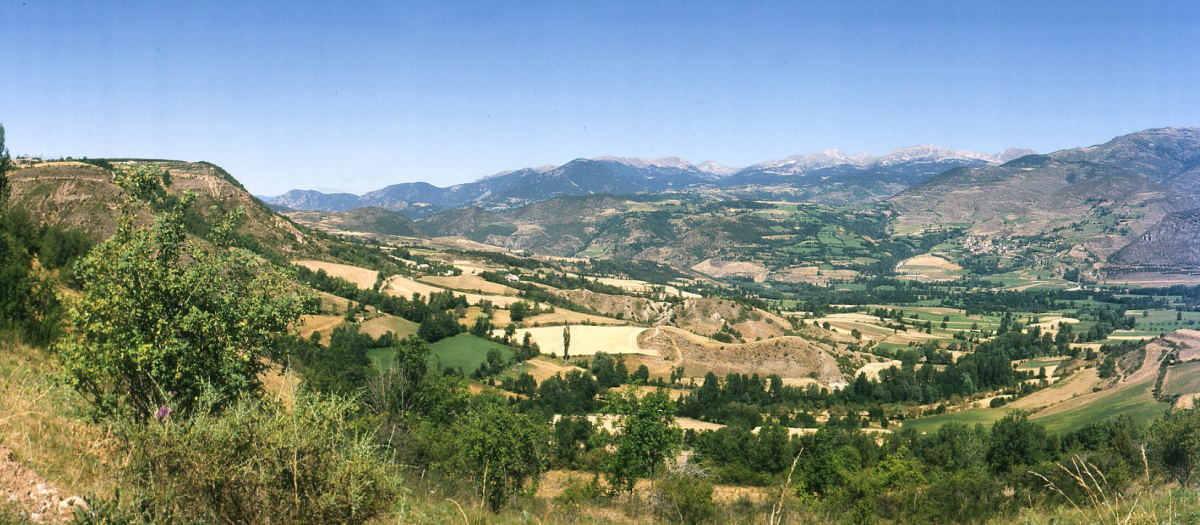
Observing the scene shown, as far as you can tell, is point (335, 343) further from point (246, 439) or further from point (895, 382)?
point (895, 382)

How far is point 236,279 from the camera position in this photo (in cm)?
1253

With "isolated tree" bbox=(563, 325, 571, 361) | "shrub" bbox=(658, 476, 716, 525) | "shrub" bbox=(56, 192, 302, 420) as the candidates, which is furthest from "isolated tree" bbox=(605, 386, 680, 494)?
"isolated tree" bbox=(563, 325, 571, 361)

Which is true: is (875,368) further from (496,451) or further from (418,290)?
(496,451)

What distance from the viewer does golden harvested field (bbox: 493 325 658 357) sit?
97.8 m

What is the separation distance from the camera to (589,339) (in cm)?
10306

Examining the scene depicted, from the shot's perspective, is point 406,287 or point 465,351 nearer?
point 465,351

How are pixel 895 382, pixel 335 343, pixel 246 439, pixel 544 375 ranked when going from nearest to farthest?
1. pixel 246 439
2. pixel 335 343
3. pixel 544 375
4. pixel 895 382

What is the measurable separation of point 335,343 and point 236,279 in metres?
67.8

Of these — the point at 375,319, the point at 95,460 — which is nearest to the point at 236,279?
the point at 95,460

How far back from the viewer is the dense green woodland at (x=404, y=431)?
25.0ft

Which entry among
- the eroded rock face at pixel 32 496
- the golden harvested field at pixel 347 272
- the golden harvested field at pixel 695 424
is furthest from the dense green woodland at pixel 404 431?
the golden harvested field at pixel 347 272

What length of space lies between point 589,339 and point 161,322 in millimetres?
93054

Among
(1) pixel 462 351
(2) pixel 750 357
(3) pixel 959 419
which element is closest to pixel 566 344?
(1) pixel 462 351

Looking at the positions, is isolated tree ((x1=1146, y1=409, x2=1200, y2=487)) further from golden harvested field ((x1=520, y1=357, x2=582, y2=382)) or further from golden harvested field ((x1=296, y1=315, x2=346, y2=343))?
golden harvested field ((x1=296, y1=315, x2=346, y2=343))
